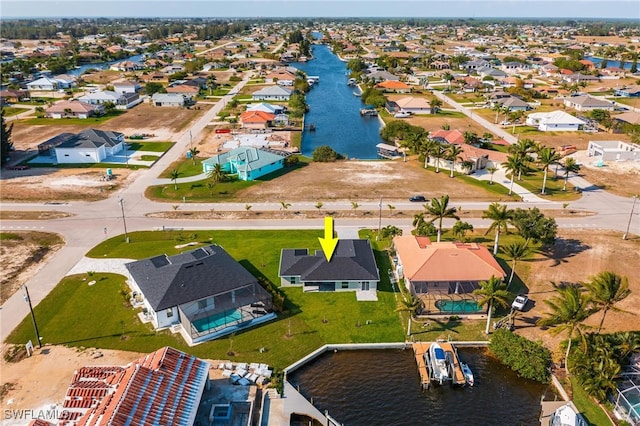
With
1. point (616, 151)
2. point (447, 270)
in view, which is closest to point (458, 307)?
point (447, 270)

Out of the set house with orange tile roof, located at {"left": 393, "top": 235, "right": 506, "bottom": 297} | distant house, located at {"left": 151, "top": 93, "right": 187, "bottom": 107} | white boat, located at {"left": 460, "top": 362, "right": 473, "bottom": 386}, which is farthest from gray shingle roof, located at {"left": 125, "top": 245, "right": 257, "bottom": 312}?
distant house, located at {"left": 151, "top": 93, "right": 187, "bottom": 107}

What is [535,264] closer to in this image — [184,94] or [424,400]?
[424,400]

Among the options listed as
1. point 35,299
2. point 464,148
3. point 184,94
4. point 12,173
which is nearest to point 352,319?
point 35,299

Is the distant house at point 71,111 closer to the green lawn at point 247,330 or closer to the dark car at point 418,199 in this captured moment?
the green lawn at point 247,330

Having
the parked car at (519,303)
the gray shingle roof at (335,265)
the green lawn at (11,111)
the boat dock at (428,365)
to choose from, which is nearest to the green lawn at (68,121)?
the green lawn at (11,111)

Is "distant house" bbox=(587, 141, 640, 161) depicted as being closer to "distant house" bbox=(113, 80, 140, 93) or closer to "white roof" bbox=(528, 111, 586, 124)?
"white roof" bbox=(528, 111, 586, 124)
